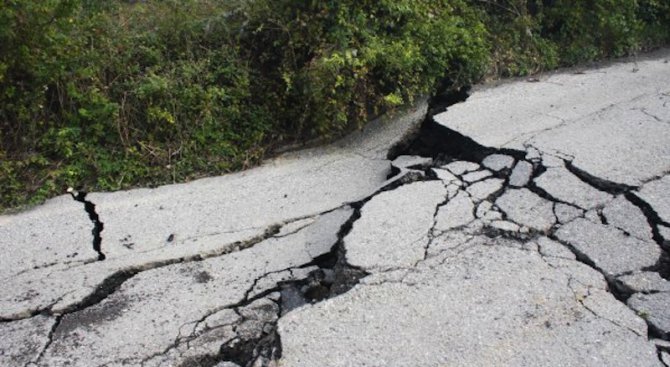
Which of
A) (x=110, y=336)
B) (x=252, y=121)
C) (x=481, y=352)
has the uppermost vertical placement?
(x=252, y=121)

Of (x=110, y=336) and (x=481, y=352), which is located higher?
(x=110, y=336)

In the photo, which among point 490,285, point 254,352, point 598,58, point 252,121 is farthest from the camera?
point 598,58

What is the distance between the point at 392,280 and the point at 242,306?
965 mm

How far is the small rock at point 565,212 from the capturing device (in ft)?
14.3

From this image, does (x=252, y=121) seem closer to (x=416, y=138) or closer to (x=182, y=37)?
(x=182, y=37)

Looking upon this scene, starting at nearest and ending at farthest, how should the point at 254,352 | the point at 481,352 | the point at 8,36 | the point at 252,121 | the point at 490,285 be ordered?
the point at 481,352 → the point at 254,352 → the point at 490,285 → the point at 8,36 → the point at 252,121

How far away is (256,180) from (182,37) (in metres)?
1.95

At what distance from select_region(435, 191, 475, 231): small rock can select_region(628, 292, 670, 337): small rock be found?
1.22 m

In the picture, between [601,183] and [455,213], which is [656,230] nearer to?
[601,183]

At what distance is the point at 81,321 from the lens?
377 cm

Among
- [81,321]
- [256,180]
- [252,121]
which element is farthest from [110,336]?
[252,121]

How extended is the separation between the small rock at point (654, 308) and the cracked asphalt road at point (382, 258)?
0.04 ft

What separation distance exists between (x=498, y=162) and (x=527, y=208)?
0.75 metres

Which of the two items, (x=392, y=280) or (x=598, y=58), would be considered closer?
(x=392, y=280)
